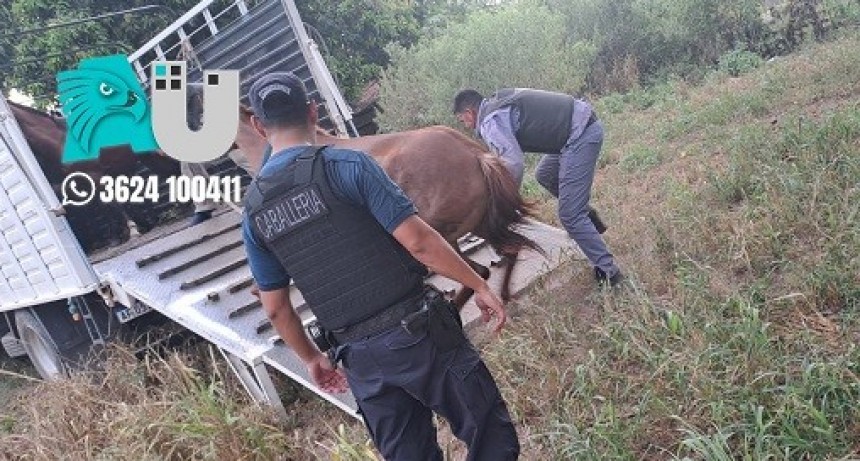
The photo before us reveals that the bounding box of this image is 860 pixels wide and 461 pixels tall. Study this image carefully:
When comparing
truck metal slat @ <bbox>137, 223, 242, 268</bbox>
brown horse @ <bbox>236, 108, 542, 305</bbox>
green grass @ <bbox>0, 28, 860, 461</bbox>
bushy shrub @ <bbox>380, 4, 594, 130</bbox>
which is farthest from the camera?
bushy shrub @ <bbox>380, 4, 594, 130</bbox>

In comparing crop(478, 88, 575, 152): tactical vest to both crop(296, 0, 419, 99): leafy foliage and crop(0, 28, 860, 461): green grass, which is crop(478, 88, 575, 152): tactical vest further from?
crop(296, 0, 419, 99): leafy foliage

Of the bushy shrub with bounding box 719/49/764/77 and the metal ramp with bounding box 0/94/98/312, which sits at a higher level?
the metal ramp with bounding box 0/94/98/312

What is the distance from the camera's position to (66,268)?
4.73 metres

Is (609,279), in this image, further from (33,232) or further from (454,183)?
(33,232)

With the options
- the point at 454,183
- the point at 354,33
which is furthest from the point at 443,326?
the point at 354,33

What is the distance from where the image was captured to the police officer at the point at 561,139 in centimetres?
372

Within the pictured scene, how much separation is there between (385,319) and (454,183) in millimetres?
1501

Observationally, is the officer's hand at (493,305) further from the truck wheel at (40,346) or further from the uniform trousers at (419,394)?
the truck wheel at (40,346)

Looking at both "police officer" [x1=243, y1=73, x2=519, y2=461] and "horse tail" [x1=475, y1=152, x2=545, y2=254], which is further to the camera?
"horse tail" [x1=475, y1=152, x2=545, y2=254]

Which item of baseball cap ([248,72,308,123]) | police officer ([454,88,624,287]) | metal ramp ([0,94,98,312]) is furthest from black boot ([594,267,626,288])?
metal ramp ([0,94,98,312])

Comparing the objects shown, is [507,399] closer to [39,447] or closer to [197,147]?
[39,447]

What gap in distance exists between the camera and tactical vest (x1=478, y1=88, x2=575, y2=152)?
3.84 metres

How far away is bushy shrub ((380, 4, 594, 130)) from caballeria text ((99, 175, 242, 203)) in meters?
4.00

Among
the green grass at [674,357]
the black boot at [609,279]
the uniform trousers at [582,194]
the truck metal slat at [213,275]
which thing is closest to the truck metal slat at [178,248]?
the truck metal slat at [213,275]
